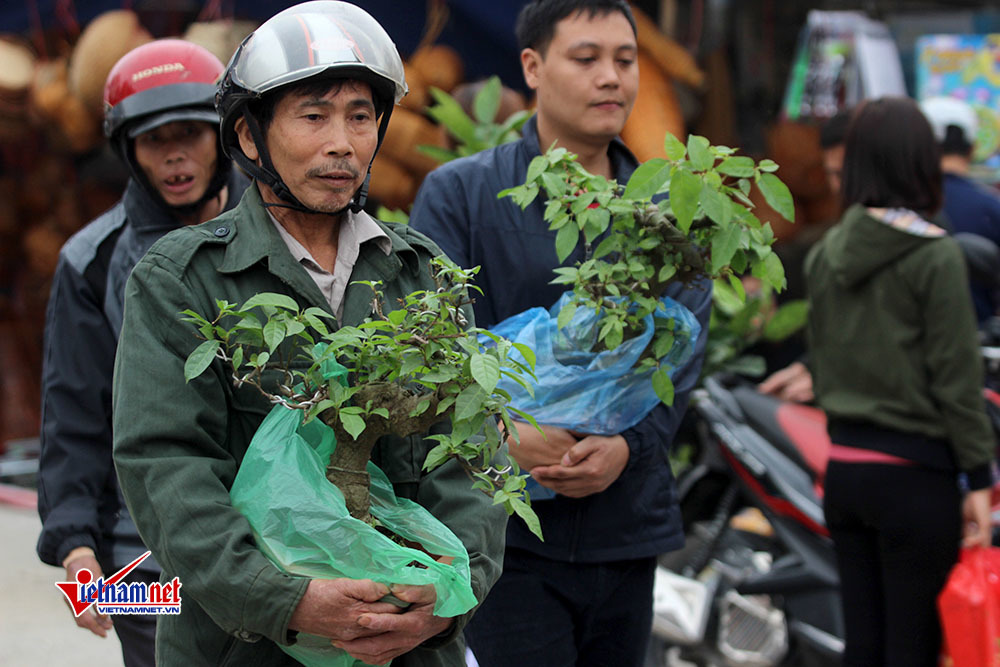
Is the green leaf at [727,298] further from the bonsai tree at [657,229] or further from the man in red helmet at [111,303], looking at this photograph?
the man in red helmet at [111,303]

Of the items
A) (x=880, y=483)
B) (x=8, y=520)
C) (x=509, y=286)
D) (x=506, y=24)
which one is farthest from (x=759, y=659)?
(x=8, y=520)

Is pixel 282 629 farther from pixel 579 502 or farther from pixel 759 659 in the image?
pixel 759 659

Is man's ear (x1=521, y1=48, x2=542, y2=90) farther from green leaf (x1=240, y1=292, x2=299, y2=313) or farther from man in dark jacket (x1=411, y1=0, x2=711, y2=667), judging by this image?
green leaf (x1=240, y1=292, x2=299, y2=313)

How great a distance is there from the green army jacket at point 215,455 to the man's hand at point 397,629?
105 mm

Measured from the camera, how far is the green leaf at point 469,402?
162cm

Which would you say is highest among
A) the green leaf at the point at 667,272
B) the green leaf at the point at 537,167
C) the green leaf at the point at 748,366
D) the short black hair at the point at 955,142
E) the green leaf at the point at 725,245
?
the green leaf at the point at 537,167

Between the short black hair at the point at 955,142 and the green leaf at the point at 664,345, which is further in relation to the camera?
the short black hair at the point at 955,142

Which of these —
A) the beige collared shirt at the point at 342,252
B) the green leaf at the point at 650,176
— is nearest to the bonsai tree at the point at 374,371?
the beige collared shirt at the point at 342,252

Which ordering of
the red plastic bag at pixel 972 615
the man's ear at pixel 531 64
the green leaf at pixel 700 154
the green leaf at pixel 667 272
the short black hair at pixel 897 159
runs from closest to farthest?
the green leaf at pixel 700 154 → the green leaf at pixel 667 272 → the man's ear at pixel 531 64 → the red plastic bag at pixel 972 615 → the short black hair at pixel 897 159

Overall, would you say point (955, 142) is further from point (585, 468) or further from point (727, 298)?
point (585, 468)

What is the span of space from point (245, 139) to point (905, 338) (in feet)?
6.75

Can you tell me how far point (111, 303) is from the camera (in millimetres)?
2607

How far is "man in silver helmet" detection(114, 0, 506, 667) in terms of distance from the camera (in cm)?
159

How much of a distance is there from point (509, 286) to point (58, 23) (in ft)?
13.0
